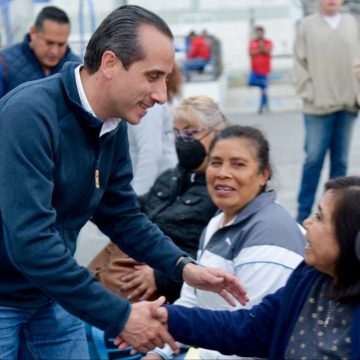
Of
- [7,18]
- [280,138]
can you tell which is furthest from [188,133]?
[280,138]

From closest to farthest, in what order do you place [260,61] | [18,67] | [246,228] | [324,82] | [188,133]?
[246,228] < [188,133] < [18,67] < [324,82] < [260,61]

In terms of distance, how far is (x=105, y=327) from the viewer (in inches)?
97.7

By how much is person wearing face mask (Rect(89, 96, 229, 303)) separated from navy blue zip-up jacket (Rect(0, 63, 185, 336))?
117 centimetres

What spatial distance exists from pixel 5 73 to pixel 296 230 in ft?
8.29

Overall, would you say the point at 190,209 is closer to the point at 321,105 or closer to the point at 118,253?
the point at 118,253

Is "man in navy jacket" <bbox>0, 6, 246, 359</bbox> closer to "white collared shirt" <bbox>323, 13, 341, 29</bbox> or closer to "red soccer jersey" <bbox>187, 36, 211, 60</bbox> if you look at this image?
"white collared shirt" <bbox>323, 13, 341, 29</bbox>

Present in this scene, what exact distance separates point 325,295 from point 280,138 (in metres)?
9.54

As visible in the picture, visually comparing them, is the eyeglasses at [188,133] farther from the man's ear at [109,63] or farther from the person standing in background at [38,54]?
the man's ear at [109,63]

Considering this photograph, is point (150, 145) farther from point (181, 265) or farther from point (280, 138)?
point (280, 138)

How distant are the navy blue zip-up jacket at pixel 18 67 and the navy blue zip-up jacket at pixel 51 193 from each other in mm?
2361

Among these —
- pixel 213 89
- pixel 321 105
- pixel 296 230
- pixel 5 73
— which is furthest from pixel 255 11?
pixel 296 230

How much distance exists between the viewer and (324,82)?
21.7ft

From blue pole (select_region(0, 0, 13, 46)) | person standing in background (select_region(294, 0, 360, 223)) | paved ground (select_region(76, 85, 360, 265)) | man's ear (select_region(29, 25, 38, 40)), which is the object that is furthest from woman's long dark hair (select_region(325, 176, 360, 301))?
blue pole (select_region(0, 0, 13, 46))

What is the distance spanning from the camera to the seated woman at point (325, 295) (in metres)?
2.26
